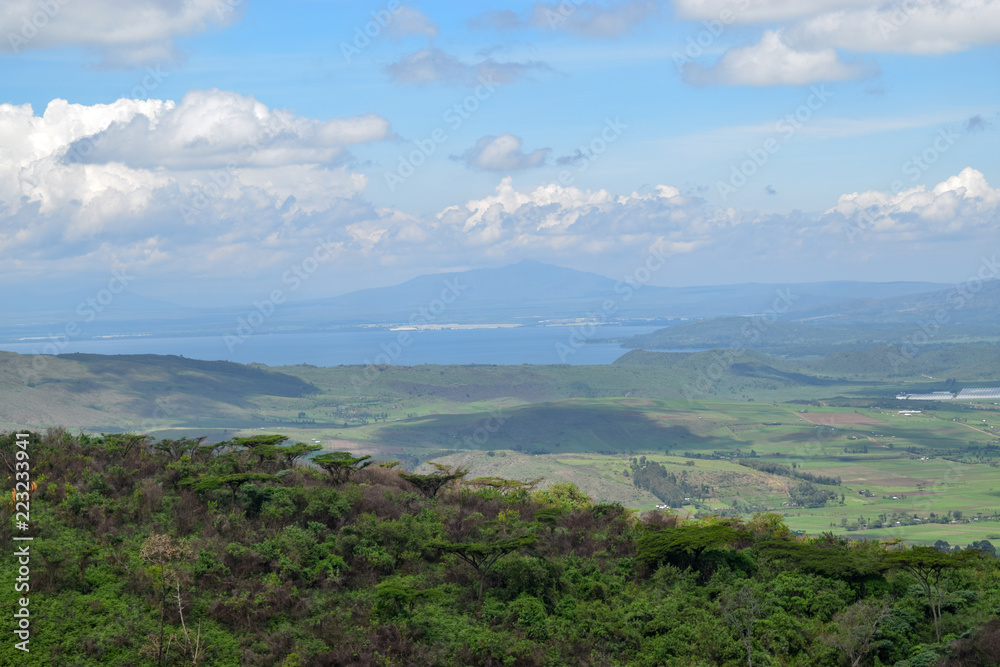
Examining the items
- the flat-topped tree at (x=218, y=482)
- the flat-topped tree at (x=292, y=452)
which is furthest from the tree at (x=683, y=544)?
the flat-topped tree at (x=292, y=452)

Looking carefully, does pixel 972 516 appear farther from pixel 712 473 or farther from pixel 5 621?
pixel 5 621

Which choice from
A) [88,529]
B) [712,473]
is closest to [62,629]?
[88,529]

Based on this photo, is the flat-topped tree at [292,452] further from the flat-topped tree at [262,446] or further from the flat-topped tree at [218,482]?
the flat-topped tree at [218,482]

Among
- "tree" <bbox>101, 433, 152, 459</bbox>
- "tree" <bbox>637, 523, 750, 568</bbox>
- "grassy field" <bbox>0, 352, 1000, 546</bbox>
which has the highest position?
"tree" <bbox>101, 433, 152, 459</bbox>

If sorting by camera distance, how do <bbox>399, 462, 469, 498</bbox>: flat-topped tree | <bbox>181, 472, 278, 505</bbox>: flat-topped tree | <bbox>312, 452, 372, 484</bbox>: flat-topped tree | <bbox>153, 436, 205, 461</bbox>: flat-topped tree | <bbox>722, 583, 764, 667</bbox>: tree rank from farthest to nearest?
<bbox>399, 462, 469, 498</bbox>: flat-topped tree → <bbox>153, 436, 205, 461</bbox>: flat-topped tree → <bbox>312, 452, 372, 484</bbox>: flat-topped tree → <bbox>181, 472, 278, 505</bbox>: flat-topped tree → <bbox>722, 583, 764, 667</bbox>: tree

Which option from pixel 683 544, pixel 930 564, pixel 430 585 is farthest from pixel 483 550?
pixel 930 564

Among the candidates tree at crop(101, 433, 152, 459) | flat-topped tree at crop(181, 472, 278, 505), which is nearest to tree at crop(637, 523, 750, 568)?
flat-topped tree at crop(181, 472, 278, 505)

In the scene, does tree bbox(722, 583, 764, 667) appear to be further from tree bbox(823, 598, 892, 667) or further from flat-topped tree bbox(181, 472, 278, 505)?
flat-topped tree bbox(181, 472, 278, 505)
